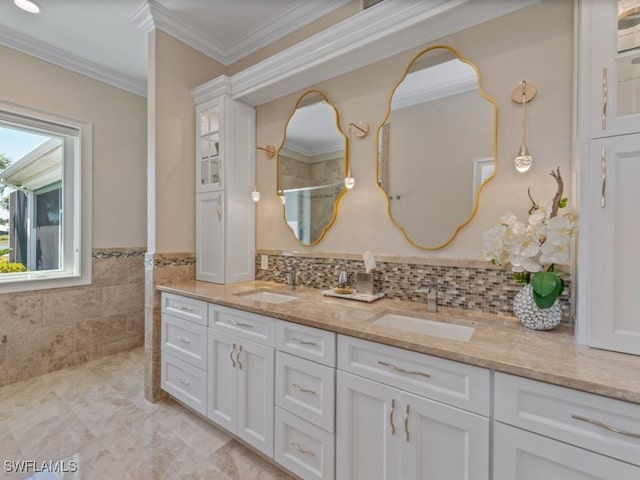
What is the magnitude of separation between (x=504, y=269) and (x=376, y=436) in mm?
1011

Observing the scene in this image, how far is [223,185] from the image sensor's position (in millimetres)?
2414

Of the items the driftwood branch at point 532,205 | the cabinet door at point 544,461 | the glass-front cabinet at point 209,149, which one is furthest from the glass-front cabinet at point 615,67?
the glass-front cabinet at point 209,149

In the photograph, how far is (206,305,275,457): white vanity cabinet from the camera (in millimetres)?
1614

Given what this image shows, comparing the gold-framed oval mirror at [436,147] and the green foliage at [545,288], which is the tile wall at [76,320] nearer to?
the gold-framed oval mirror at [436,147]

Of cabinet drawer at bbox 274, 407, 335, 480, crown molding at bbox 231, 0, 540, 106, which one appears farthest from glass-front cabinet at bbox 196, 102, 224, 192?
cabinet drawer at bbox 274, 407, 335, 480

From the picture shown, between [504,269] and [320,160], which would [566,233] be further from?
[320,160]

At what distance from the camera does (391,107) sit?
6.22ft

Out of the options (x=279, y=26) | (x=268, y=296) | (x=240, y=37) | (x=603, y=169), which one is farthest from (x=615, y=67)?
(x=240, y=37)

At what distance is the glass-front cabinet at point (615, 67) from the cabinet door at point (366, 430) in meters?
1.24

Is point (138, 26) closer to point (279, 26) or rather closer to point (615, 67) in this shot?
point (279, 26)

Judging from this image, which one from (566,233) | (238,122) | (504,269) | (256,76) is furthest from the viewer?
(238,122)

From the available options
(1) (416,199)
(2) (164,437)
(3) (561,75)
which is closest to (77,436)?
(2) (164,437)

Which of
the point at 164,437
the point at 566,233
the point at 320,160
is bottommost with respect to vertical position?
the point at 164,437

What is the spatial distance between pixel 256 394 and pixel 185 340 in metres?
0.74
